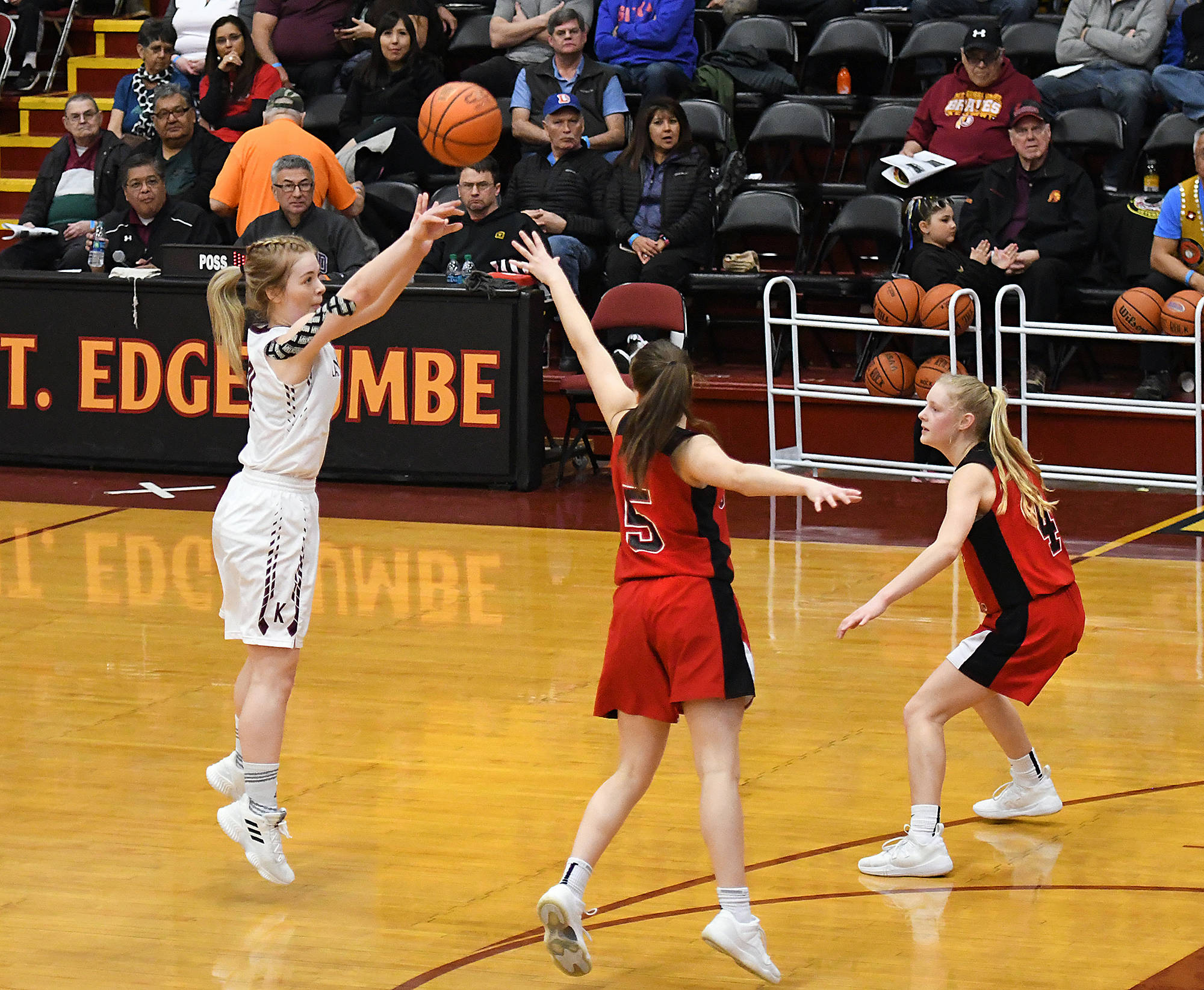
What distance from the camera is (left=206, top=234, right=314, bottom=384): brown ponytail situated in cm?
478

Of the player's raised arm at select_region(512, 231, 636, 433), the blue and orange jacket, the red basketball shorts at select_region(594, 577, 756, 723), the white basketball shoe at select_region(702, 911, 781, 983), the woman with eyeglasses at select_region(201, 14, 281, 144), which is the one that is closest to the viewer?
the white basketball shoe at select_region(702, 911, 781, 983)

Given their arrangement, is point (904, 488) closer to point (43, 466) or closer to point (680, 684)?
point (43, 466)

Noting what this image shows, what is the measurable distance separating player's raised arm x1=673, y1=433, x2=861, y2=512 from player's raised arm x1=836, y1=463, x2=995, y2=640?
1.24 ft

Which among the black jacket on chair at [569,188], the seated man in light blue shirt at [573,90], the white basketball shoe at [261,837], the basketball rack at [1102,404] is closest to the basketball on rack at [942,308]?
the basketball rack at [1102,404]

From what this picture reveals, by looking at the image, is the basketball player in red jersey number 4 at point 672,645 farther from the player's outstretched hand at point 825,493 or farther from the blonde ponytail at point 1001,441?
the blonde ponytail at point 1001,441

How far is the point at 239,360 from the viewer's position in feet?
16.3

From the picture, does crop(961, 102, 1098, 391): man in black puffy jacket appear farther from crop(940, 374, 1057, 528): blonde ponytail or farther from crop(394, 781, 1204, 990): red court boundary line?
crop(394, 781, 1204, 990): red court boundary line

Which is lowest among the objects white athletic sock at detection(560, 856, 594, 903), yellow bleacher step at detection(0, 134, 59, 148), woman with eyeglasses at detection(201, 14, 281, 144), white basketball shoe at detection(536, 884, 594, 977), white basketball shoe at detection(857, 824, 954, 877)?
white basketball shoe at detection(857, 824, 954, 877)

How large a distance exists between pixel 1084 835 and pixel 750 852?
3.32 feet


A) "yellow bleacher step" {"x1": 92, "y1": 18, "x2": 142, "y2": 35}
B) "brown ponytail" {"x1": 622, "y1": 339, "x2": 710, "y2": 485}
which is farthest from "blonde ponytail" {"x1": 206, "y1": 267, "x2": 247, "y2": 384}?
"yellow bleacher step" {"x1": 92, "y1": 18, "x2": 142, "y2": 35}

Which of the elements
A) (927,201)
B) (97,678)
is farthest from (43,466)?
(927,201)

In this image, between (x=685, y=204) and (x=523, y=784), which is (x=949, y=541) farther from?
(x=685, y=204)

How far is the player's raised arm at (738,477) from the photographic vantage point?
3.86m

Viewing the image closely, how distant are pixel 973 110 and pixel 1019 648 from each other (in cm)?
766
